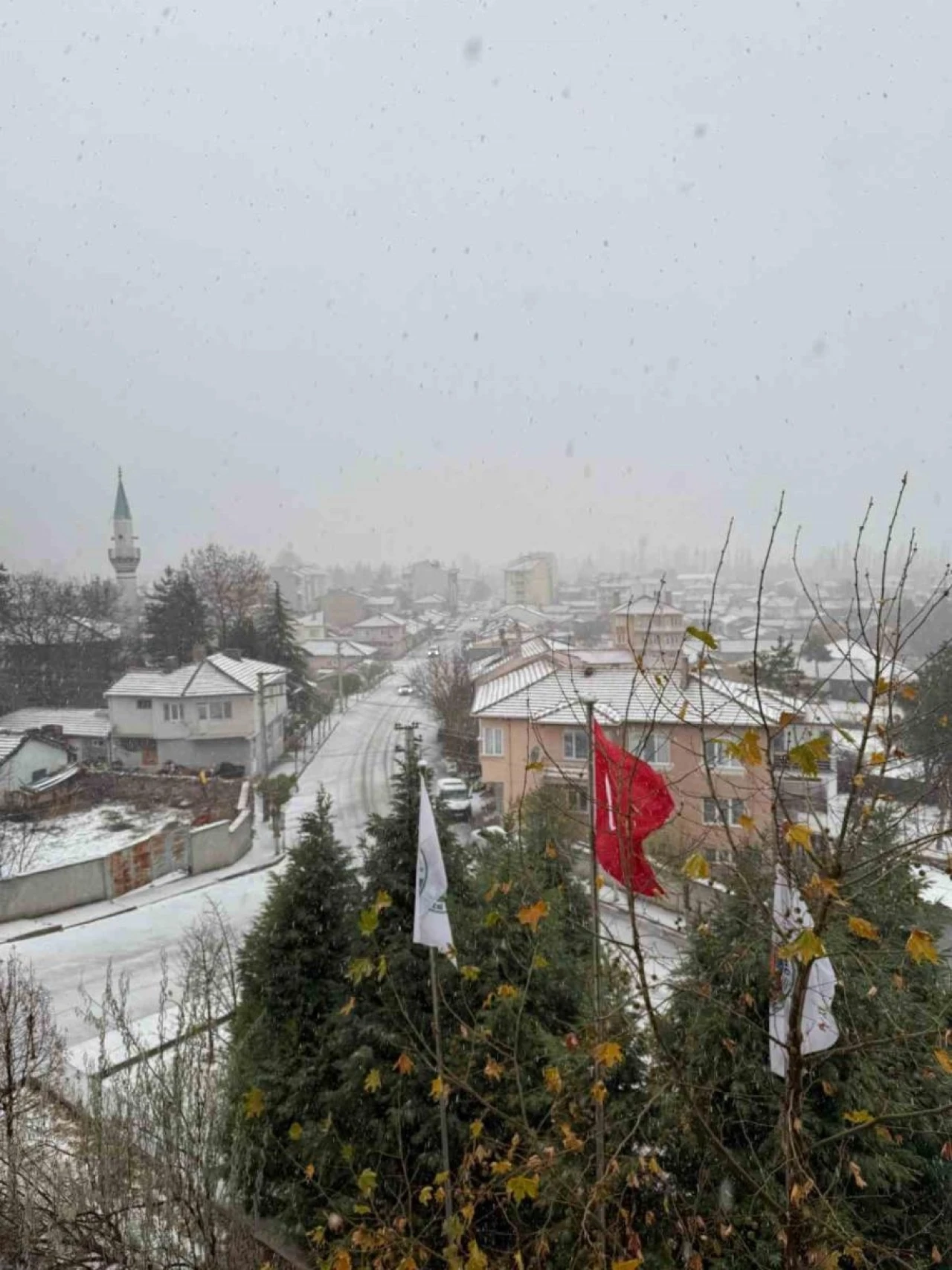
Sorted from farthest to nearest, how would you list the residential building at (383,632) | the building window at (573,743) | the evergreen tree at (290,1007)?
1. the residential building at (383,632)
2. the building window at (573,743)
3. the evergreen tree at (290,1007)

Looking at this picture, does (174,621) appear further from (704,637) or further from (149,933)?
(704,637)

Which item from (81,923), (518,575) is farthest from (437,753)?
(518,575)

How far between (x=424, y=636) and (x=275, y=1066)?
46782 millimetres

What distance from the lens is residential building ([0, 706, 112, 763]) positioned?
2372cm

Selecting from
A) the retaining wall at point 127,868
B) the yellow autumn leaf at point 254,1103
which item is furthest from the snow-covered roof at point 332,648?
the yellow autumn leaf at point 254,1103

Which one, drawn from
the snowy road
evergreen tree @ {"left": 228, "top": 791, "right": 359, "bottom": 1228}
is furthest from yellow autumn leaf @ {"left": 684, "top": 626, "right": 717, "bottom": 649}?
the snowy road

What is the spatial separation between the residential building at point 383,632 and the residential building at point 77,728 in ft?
85.5

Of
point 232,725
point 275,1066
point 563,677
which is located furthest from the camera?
point 232,725

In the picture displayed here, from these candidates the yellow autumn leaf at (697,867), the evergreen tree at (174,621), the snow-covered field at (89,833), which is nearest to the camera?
the yellow autumn leaf at (697,867)

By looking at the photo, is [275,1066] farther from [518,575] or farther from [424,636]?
[518,575]

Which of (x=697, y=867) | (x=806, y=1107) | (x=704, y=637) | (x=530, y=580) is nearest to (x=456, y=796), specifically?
(x=806, y=1107)

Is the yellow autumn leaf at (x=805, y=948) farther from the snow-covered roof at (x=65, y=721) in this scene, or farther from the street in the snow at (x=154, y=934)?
the snow-covered roof at (x=65, y=721)

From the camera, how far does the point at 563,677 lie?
54.5ft

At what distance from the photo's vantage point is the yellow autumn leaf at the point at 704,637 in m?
2.38
